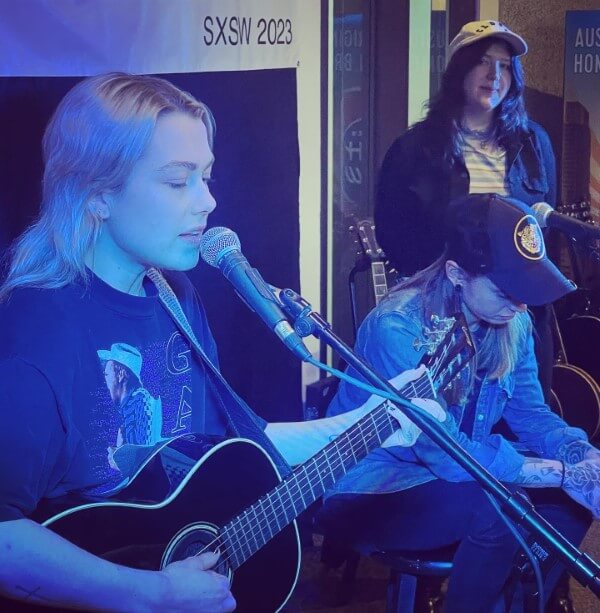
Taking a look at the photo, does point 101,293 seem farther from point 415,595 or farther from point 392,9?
point 392,9

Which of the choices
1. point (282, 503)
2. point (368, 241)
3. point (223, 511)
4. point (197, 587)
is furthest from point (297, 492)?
point (368, 241)

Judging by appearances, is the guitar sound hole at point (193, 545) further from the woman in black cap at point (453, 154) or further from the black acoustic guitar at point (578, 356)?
the black acoustic guitar at point (578, 356)

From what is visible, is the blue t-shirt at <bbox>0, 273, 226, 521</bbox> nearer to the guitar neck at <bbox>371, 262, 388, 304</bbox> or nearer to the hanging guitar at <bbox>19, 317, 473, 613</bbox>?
the hanging guitar at <bbox>19, 317, 473, 613</bbox>

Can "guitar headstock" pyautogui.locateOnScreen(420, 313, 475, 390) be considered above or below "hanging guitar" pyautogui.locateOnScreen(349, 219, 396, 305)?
below

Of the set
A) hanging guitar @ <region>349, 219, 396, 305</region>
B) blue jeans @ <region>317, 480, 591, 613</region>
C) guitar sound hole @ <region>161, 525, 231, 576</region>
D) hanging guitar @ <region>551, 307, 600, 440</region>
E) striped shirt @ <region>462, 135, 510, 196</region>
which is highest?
striped shirt @ <region>462, 135, 510, 196</region>

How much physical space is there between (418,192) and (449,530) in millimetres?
836

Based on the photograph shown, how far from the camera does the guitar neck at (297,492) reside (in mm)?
1552

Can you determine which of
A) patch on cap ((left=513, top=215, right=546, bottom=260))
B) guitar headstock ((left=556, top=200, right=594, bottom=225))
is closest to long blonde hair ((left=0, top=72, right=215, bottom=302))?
patch on cap ((left=513, top=215, right=546, bottom=260))

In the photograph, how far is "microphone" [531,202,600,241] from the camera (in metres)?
2.39

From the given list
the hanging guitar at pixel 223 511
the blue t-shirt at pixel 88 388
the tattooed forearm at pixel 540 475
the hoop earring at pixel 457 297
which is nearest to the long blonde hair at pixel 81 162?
the blue t-shirt at pixel 88 388

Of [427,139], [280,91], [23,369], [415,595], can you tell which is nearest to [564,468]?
[415,595]

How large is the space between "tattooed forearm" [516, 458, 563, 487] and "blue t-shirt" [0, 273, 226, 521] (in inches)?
30.6

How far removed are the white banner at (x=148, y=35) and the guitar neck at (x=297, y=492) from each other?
802 mm

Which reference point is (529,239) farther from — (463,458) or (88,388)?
(88,388)
